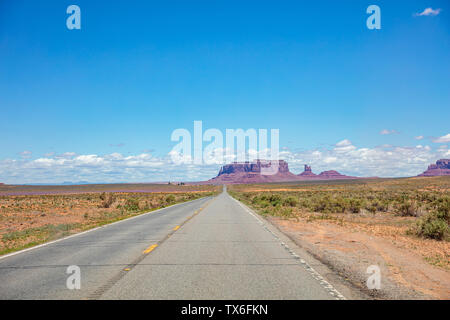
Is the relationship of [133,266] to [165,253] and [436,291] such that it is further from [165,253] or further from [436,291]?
[436,291]

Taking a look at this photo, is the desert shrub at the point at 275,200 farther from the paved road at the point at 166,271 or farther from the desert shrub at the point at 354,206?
the paved road at the point at 166,271

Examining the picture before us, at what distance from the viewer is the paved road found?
18.0 ft

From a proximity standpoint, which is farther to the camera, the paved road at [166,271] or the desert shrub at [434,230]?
the desert shrub at [434,230]

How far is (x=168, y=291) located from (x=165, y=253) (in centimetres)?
348

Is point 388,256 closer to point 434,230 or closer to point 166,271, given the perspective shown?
point 434,230

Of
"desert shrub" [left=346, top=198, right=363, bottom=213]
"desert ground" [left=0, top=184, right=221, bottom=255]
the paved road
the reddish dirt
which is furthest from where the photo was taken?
"desert shrub" [left=346, top=198, right=363, bottom=213]

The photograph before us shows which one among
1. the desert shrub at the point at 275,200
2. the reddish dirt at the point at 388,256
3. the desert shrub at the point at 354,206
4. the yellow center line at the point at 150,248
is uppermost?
the yellow center line at the point at 150,248

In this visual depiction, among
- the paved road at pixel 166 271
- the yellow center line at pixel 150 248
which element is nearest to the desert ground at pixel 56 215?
the paved road at pixel 166 271

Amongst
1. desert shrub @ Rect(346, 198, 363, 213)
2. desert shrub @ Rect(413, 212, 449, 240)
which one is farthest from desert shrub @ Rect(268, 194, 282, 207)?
desert shrub @ Rect(413, 212, 449, 240)

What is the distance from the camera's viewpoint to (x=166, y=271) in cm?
692

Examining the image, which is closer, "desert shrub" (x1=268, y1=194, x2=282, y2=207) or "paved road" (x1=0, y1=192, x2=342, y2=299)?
"paved road" (x1=0, y1=192, x2=342, y2=299)

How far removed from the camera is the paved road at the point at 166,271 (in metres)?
5.48

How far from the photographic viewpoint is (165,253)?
29.3 feet

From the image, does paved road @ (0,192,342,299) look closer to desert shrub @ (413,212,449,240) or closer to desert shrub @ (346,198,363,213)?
desert shrub @ (413,212,449,240)
